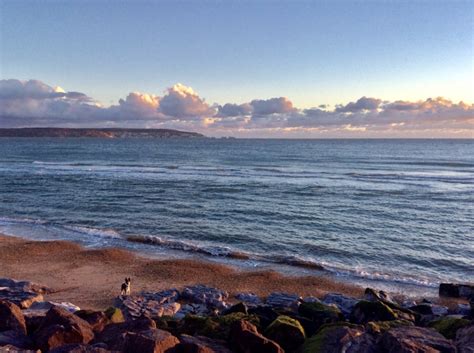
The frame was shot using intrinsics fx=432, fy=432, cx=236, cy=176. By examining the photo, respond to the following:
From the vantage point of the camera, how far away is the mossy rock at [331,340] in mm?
8016

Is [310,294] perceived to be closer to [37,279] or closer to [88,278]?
[88,278]

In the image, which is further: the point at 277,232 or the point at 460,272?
the point at 277,232

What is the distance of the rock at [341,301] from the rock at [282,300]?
3.62 feet

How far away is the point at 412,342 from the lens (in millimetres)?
7637

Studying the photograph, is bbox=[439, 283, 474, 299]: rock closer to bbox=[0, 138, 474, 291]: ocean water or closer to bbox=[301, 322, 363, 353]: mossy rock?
bbox=[0, 138, 474, 291]: ocean water

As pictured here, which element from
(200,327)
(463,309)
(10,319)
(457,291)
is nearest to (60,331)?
(10,319)

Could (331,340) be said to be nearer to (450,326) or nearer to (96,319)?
(450,326)

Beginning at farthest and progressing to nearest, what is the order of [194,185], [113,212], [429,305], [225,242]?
[194,185], [113,212], [225,242], [429,305]

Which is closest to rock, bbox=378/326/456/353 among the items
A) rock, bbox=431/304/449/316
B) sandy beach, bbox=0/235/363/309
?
rock, bbox=431/304/449/316

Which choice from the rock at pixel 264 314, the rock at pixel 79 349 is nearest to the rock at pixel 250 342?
the rock at pixel 264 314

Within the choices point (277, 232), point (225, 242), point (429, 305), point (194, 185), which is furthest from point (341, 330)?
point (194, 185)

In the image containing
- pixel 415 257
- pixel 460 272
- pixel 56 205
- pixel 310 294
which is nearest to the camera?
pixel 310 294

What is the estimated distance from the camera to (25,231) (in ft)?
81.9

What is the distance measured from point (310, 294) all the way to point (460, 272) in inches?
303
